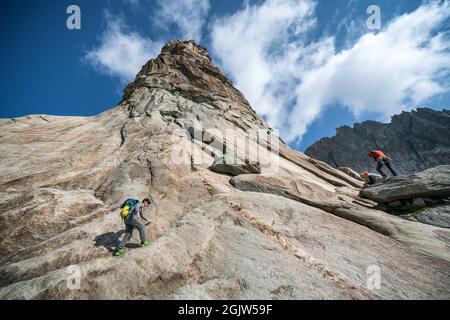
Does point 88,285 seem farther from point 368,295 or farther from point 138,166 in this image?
point 138,166

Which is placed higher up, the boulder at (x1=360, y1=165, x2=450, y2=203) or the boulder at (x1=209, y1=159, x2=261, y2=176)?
the boulder at (x1=209, y1=159, x2=261, y2=176)

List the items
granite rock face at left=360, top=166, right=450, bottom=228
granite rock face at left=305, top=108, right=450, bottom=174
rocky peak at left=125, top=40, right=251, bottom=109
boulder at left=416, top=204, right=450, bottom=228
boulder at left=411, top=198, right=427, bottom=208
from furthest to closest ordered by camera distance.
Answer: granite rock face at left=305, top=108, right=450, bottom=174 → rocky peak at left=125, top=40, right=251, bottom=109 → boulder at left=411, top=198, right=427, bottom=208 → granite rock face at left=360, top=166, right=450, bottom=228 → boulder at left=416, top=204, right=450, bottom=228

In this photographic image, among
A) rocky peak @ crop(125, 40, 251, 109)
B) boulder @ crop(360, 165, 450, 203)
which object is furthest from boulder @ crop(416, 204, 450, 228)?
rocky peak @ crop(125, 40, 251, 109)

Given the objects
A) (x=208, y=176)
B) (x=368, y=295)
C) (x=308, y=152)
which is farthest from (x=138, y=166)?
(x=308, y=152)

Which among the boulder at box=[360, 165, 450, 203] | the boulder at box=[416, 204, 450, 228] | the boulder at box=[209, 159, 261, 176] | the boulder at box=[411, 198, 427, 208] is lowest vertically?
the boulder at box=[416, 204, 450, 228]

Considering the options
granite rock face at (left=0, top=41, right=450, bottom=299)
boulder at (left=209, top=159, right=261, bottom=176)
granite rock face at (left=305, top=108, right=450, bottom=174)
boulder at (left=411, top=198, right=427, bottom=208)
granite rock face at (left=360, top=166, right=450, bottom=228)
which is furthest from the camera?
granite rock face at (left=305, top=108, right=450, bottom=174)

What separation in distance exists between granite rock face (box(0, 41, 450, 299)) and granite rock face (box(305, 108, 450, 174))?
3691 inches

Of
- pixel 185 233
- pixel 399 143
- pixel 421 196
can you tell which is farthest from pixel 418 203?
pixel 399 143

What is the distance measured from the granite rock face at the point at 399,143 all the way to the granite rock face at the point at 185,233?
93.7 m

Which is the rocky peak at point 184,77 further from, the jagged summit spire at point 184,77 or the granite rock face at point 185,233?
the granite rock face at point 185,233

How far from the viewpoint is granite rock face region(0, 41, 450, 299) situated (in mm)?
8258

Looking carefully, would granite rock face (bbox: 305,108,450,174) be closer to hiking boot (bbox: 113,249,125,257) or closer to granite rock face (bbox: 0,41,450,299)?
granite rock face (bbox: 0,41,450,299)

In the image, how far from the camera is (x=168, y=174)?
17453 mm
